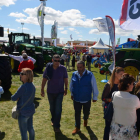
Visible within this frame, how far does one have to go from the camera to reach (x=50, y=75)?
165 inches

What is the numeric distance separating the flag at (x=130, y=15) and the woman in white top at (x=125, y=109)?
4742 mm

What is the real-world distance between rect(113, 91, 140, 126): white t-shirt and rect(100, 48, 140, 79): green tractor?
6.99 meters

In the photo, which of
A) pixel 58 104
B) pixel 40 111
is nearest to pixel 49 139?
pixel 58 104

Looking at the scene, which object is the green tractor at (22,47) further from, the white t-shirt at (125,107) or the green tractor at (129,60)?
the white t-shirt at (125,107)

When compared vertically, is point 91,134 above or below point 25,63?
below

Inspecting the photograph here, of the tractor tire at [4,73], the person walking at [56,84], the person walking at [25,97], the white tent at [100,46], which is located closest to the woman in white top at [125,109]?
the person walking at [25,97]

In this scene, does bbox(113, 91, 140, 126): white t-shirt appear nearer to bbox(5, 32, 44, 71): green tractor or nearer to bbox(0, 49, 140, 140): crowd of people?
bbox(0, 49, 140, 140): crowd of people

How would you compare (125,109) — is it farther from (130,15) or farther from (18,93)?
(130,15)

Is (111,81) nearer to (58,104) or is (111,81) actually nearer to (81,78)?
(81,78)

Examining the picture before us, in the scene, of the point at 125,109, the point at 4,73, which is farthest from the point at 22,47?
the point at 125,109

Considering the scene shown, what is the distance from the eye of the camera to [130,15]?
22.7 ft

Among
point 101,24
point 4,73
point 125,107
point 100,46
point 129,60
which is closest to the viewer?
point 125,107

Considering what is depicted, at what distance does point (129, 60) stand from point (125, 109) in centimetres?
703

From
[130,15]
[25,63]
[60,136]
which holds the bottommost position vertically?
[60,136]
